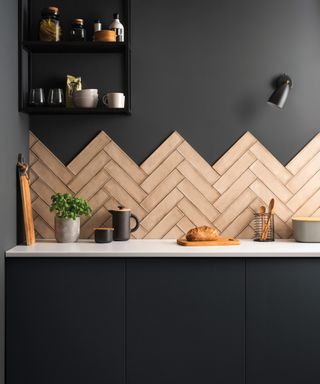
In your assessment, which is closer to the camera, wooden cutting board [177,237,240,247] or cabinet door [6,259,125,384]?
cabinet door [6,259,125,384]

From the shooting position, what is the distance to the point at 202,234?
10.4 ft

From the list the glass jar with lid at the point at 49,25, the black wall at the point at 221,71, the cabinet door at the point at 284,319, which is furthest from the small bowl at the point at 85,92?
the cabinet door at the point at 284,319

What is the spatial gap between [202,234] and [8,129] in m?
1.18

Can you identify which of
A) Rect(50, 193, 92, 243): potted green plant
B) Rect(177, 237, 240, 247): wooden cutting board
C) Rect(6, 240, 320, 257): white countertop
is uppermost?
Rect(50, 193, 92, 243): potted green plant

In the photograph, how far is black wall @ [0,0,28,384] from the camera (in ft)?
9.52

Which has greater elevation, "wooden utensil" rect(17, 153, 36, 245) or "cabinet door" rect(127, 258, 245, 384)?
"wooden utensil" rect(17, 153, 36, 245)

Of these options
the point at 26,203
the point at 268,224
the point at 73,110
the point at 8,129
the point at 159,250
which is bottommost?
the point at 159,250

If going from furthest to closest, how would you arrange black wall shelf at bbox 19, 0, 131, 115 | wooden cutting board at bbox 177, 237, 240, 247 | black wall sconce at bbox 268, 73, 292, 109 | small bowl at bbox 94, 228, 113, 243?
black wall shelf at bbox 19, 0, 131, 115 → black wall sconce at bbox 268, 73, 292, 109 → small bowl at bbox 94, 228, 113, 243 → wooden cutting board at bbox 177, 237, 240, 247

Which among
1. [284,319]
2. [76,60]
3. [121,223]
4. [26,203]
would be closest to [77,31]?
[76,60]

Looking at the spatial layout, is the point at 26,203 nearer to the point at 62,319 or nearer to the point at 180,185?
the point at 62,319

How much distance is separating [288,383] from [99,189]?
153 centimetres

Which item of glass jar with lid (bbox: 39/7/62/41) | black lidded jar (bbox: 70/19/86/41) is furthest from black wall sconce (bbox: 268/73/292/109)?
glass jar with lid (bbox: 39/7/62/41)

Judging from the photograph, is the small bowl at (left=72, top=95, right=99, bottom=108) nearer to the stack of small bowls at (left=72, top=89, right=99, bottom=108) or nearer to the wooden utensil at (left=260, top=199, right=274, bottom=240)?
the stack of small bowls at (left=72, top=89, right=99, bottom=108)

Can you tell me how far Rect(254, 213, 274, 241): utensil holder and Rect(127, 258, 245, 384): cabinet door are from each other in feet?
1.66
